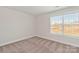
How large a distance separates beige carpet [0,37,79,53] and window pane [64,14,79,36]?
0.77 ft

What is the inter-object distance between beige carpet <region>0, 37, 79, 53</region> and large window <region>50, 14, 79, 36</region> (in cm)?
20

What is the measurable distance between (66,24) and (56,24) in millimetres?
146

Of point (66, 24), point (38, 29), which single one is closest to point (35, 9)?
point (38, 29)

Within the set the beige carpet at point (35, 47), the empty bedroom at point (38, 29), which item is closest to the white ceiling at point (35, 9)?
the empty bedroom at point (38, 29)

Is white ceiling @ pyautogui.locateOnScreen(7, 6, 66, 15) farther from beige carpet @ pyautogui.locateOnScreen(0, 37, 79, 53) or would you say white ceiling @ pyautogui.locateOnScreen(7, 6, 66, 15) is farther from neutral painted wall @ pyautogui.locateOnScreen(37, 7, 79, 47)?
beige carpet @ pyautogui.locateOnScreen(0, 37, 79, 53)

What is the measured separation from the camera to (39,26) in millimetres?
1719

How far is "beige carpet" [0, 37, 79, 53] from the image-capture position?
1644 mm

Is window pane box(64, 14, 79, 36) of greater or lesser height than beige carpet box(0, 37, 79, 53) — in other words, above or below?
above

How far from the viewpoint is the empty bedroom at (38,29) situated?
162 centimetres

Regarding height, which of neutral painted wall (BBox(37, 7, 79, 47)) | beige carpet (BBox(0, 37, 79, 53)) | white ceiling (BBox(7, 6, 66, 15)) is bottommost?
beige carpet (BBox(0, 37, 79, 53))

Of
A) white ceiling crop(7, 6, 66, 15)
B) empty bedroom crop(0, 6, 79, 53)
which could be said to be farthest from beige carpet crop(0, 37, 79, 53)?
white ceiling crop(7, 6, 66, 15)
